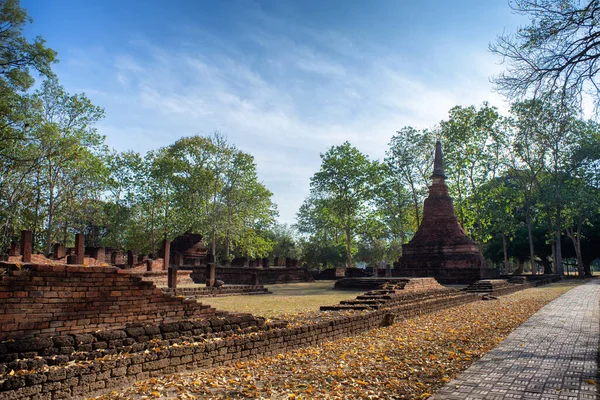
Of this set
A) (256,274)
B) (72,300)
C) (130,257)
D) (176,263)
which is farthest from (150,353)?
(176,263)

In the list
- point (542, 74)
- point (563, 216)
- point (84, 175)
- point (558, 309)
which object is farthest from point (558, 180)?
point (84, 175)

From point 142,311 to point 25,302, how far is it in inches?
70.0

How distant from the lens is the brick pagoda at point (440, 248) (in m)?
28.8

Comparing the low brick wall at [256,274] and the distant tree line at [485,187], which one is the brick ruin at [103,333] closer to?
the low brick wall at [256,274]

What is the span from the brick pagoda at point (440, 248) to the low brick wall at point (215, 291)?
40.6 ft

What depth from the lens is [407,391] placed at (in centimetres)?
535

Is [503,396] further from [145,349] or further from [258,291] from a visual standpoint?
[258,291]

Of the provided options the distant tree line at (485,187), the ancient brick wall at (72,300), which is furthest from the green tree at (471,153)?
the ancient brick wall at (72,300)

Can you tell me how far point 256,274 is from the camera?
85.8 feet

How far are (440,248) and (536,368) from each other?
25.7 m

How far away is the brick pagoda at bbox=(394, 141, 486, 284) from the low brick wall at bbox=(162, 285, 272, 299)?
40.6 feet

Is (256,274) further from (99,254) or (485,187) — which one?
(485,187)

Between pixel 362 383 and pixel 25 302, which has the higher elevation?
pixel 25 302

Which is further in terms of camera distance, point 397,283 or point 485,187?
point 485,187
